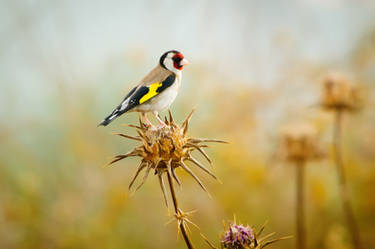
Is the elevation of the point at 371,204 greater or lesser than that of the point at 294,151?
greater

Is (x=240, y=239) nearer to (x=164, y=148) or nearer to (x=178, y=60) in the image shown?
(x=164, y=148)

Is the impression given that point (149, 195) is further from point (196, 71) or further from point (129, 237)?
point (196, 71)

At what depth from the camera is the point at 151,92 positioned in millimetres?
1510

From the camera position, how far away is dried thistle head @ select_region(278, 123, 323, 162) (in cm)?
Result: 259

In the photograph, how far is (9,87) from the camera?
449 centimetres

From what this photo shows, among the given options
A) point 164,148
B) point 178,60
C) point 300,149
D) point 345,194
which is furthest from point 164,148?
point 345,194

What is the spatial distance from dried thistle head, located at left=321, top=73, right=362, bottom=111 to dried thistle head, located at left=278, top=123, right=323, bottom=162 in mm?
216

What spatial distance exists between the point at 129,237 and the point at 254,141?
1491 millimetres

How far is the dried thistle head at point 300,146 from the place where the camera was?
2588 millimetres

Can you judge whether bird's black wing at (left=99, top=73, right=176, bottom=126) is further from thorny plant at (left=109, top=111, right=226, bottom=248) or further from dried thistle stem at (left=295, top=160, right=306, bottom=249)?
dried thistle stem at (left=295, top=160, right=306, bottom=249)

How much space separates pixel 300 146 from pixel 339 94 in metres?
0.40

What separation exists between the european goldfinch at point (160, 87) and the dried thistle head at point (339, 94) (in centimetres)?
138

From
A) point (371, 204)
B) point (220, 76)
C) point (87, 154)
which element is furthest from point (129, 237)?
point (371, 204)

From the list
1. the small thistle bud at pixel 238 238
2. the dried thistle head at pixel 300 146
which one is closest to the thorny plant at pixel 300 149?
the dried thistle head at pixel 300 146
